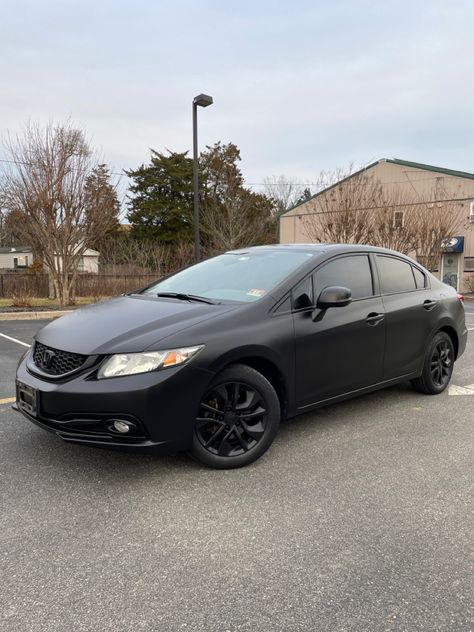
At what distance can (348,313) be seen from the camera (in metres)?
4.05

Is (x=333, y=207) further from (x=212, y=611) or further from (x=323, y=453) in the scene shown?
(x=212, y=611)

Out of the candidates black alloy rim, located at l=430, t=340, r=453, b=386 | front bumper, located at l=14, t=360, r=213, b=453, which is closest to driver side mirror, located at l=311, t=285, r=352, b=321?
front bumper, located at l=14, t=360, r=213, b=453

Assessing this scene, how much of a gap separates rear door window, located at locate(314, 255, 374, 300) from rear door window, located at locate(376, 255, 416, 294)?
18 cm

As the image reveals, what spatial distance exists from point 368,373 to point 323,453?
2.95 ft

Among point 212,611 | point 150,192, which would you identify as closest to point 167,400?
point 212,611

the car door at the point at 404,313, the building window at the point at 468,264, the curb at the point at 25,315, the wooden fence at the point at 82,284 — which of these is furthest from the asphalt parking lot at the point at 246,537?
the building window at the point at 468,264

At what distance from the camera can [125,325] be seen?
10.8 feet

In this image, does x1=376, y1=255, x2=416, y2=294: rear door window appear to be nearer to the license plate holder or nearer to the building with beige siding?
the license plate holder

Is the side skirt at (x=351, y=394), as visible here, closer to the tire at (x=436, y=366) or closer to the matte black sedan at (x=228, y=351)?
the matte black sedan at (x=228, y=351)

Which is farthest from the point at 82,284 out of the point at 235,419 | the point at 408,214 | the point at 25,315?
the point at 235,419

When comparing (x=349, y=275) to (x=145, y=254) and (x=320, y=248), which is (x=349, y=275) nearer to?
(x=320, y=248)

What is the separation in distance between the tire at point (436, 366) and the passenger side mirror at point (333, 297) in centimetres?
161

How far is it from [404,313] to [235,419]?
2084mm

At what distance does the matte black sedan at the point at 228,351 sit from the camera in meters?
2.98
